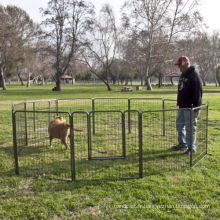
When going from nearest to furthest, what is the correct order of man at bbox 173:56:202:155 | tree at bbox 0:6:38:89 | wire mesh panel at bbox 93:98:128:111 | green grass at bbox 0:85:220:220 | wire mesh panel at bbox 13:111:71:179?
green grass at bbox 0:85:220:220, wire mesh panel at bbox 13:111:71:179, man at bbox 173:56:202:155, wire mesh panel at bbox 93:98:128:111, tree at bbox 0:6:38:89

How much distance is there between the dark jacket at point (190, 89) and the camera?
5527 millimetres

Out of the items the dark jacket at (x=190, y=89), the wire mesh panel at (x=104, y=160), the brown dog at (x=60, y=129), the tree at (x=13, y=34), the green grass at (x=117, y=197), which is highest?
the tree at (x=13, y=34)

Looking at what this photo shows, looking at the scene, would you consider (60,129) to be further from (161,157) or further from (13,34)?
(13,34)

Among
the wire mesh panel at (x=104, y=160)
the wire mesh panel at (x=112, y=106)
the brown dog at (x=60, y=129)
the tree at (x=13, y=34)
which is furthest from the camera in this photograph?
the tree at (x=13, y=34)

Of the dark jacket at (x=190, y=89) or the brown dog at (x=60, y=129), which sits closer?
the dark jacket at (x=190, y=89)

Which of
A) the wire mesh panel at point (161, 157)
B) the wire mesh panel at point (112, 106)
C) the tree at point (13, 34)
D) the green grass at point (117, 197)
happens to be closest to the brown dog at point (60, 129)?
the green grass at point (117, 197)

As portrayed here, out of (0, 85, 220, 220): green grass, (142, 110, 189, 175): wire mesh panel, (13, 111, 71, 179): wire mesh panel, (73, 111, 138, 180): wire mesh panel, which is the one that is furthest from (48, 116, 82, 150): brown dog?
(142, 110, 189, 175): wire mesh panel

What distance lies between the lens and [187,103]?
19.0 feet

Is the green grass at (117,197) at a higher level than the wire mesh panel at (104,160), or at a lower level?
lower

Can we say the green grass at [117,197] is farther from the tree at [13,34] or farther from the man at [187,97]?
the tree at [13,34]

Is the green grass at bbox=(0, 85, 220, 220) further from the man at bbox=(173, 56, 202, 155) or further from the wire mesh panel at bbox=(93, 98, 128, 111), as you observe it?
the wire mesh panel at bbox=(93, 98, 128, 111)

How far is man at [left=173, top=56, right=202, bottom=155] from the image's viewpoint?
5.51 meters

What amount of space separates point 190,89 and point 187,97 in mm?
223

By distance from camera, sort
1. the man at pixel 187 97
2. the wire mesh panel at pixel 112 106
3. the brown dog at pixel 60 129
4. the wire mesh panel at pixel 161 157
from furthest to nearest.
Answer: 1. the wire mesh panel at pixel 112 106
2. the brown dog at pixel 60 129
3. the man at pixel 187 97
4. the wire mesh panel at pixel 161 157
